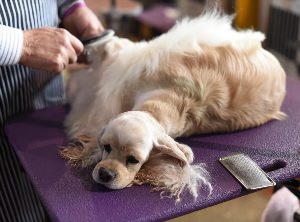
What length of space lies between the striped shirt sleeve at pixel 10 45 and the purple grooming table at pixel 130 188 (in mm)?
201

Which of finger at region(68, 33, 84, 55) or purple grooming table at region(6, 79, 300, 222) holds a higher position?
finger at region(68, 33, 84, 55)

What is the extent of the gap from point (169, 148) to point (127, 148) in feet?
0.28

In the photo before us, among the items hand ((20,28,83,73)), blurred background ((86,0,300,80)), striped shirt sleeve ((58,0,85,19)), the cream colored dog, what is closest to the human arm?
hand ((20,28,83,73))

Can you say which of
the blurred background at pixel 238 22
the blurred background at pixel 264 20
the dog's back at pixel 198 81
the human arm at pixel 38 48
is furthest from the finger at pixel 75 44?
the blurred background at pixel 264 20

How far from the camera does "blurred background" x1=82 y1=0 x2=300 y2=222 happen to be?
1838mm

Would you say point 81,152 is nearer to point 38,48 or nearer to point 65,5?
point 38,48

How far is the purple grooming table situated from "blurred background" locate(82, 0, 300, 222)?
0.99 ft

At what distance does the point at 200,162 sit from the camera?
36.3 inches

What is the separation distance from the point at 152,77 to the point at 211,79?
0.44 feet

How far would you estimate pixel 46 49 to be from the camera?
0.96 m

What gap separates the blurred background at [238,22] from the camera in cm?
184

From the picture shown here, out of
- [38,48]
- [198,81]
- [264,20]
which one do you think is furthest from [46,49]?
[264,20]

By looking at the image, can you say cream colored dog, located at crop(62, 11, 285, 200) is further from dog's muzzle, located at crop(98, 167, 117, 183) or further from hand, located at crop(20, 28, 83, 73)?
hand, located at crop(20, 28, 83, 73)

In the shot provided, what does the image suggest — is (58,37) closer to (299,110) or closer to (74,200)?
(74,200)
